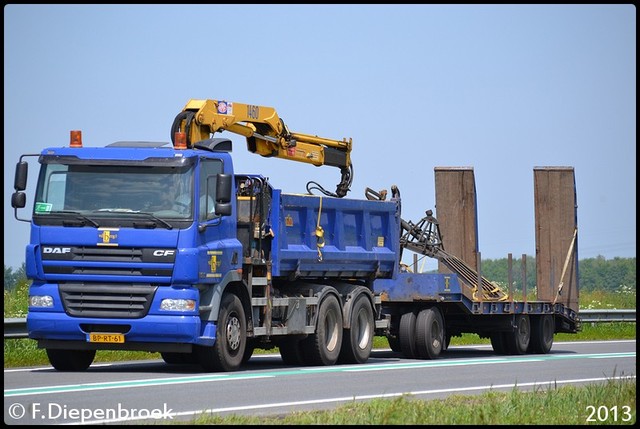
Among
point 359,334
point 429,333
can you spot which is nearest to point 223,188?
point 359,334

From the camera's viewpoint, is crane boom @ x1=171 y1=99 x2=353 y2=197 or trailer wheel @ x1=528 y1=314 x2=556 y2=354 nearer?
crane boom @ x1=171 y1=99 x2=353 y2=197

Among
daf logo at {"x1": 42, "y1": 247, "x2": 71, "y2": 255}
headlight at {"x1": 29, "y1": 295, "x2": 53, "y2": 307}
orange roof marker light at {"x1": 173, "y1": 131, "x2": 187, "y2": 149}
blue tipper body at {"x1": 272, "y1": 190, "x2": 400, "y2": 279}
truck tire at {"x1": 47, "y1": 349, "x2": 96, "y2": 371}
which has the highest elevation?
orange roof marker light at {"x1": 173, "y1": 131, "x2": 187, "y2": 149}

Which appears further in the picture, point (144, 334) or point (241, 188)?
point (241, 188)

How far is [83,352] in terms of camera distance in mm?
20453

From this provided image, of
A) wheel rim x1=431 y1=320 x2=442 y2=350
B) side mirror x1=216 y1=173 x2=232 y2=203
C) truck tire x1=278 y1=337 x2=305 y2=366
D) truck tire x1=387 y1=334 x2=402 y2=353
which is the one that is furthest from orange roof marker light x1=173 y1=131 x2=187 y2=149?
wheel rim x1=431 y1=320 x2=442 y2=350

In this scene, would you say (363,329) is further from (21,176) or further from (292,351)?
(21,176)

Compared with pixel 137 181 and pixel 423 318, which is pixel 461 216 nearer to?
pixel 423 318

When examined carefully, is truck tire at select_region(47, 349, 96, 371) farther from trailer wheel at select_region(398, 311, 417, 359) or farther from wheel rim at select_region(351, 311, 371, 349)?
trailer wheel at select_region(398, 311, 417, 359)

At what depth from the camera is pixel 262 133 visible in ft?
81.2

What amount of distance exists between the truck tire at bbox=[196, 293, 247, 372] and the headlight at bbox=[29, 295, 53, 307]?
2138 mm

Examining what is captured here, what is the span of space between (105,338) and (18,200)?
2212 mm

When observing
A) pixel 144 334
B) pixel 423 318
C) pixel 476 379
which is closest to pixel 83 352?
pixel 144 334

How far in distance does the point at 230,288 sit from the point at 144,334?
71.5 inches

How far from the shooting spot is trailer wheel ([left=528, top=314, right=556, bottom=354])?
28844mm
